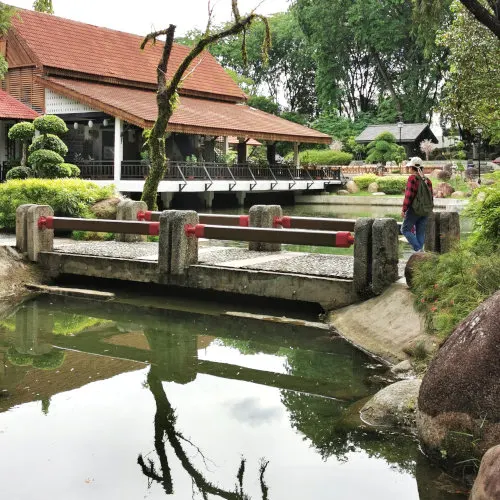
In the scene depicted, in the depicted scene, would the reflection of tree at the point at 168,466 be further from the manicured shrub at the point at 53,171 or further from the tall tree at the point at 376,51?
the tall tree at the point at 376,51

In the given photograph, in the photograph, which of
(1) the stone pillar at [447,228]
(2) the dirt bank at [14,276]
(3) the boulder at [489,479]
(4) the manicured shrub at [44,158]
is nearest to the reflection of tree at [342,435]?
(3) the boulder at [489,479]

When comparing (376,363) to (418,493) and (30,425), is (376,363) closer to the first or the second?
(418,493)

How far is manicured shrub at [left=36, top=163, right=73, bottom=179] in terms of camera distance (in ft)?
69.2

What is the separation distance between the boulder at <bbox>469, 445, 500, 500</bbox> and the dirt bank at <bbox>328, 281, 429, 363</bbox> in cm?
322

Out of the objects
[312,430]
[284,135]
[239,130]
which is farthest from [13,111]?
[312,430]

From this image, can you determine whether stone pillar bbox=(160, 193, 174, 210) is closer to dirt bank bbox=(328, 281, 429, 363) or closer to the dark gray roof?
dirt bank bbox=(328, 281, 429, 363)

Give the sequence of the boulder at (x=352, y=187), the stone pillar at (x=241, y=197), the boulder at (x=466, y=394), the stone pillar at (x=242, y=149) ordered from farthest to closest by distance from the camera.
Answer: the boulder at (x=352, y=187) < the stone pillar at (x=242, y=149) < the stone pillar at (x=241, y=197) < the boulder at (x=466, y=394)

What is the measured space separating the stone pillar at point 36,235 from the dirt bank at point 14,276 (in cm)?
20

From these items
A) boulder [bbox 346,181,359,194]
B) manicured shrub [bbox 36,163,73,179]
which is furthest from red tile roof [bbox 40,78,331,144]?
manicured shrub [bbox 36,163,73,179]

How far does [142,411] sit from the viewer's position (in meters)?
6.35

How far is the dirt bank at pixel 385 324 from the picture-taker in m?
7.73

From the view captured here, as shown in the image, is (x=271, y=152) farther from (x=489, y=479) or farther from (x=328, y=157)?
(x=489, y=479)

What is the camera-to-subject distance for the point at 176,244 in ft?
35.1

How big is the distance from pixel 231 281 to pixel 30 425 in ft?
15.7
